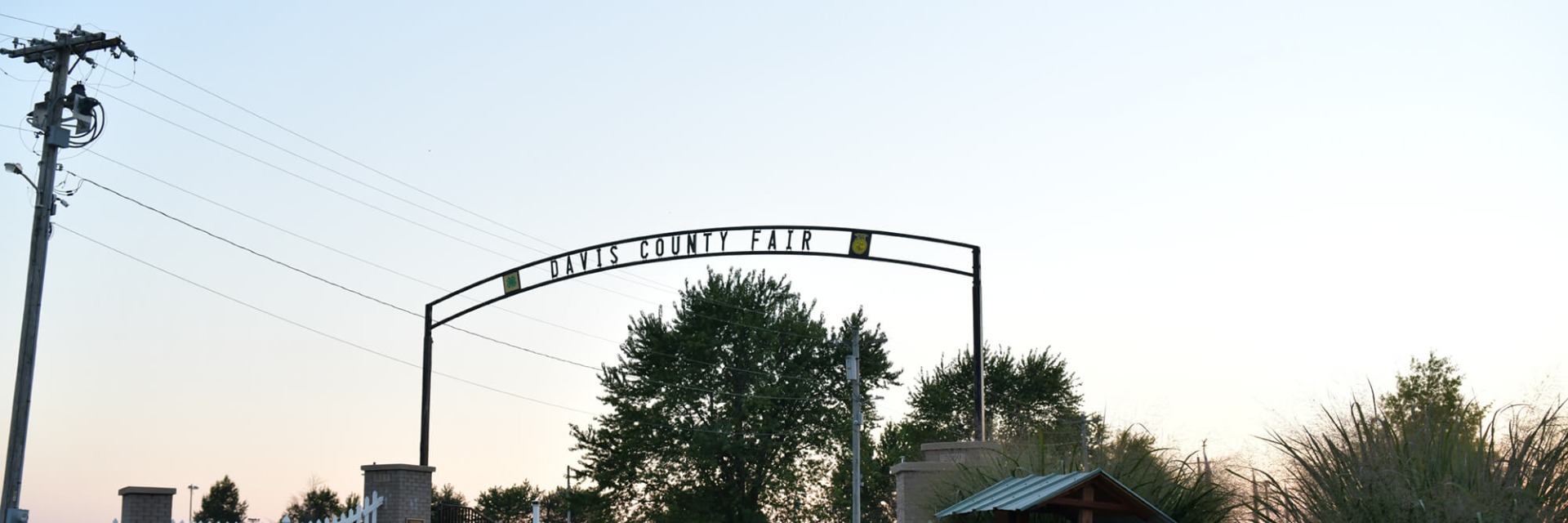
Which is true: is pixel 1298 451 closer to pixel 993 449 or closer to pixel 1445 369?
pixel 993 449

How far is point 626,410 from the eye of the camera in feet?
161

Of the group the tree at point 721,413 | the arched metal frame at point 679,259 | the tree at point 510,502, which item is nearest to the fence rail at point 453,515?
the arched metal frame at point 679,259

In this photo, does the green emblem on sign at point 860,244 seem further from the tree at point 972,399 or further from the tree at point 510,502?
the tree at point 510,502

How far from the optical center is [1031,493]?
14008mm

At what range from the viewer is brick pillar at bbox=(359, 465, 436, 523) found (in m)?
20.9

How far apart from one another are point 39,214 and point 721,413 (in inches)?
1249

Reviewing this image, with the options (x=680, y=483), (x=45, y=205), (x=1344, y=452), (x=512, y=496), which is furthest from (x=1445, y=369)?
(x=512, y=496)

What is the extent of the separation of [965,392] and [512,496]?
54041mm

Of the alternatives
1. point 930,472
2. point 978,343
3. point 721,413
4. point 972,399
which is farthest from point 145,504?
point 972,399

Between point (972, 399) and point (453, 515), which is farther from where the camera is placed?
point (972, 399)

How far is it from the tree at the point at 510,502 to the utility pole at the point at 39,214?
267 feet

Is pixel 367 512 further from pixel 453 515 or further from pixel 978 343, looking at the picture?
pixel 978 343

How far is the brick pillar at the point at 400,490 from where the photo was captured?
68.5 feet

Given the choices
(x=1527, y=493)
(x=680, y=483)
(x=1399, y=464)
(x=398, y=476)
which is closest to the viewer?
(x=1527, y=493)
